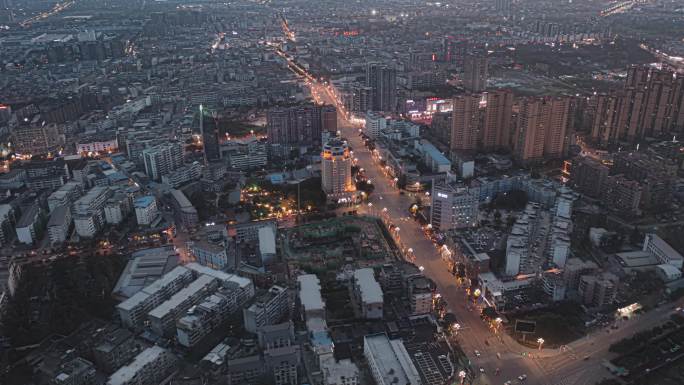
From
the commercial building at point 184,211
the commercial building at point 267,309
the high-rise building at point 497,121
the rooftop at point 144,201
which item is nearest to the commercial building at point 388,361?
the commercial building at point 267,309

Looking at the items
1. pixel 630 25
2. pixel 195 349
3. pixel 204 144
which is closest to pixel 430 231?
pixel 195 349

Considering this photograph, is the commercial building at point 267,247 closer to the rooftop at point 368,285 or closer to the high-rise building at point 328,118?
the rooftop at point 368,285

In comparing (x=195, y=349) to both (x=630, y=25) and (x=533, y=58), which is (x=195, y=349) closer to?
(x=533, y=58)

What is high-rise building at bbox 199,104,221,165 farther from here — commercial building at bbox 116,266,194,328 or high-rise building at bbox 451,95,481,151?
high-rise building at bbox 451,95,481,151

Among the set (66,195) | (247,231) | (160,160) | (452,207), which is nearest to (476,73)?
(452,207)

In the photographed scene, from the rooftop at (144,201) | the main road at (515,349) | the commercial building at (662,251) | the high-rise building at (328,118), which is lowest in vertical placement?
the main road at (515,349)

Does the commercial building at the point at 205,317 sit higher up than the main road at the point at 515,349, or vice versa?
the commercial building at the point at 205,317
